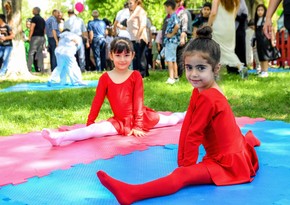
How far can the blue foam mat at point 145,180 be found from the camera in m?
2.86

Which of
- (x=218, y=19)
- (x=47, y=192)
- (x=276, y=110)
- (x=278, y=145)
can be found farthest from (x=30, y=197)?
(x=218, y=19)

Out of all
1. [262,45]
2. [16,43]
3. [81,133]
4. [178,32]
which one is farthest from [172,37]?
[81,133]

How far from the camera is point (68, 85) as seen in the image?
1023cm

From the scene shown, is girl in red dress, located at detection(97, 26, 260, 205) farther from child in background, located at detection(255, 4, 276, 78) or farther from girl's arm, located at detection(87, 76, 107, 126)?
child in background, located at detection(255, 4, 276, 78)

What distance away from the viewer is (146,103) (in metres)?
6.96

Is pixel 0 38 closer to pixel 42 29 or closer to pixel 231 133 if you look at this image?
pixel 42 29

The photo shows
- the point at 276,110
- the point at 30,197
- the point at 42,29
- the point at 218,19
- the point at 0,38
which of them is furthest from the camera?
the point at 42,29

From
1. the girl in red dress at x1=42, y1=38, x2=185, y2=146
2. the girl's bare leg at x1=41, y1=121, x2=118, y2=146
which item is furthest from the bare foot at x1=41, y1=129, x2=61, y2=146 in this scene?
the girl in red dress at x1=42, y1=38, x2=185, y2=146

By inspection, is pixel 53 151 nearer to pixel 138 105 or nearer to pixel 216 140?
pixel 138 105

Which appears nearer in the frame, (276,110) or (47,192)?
(47,192)

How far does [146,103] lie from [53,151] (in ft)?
9.59

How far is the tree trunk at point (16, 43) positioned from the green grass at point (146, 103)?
12.4 ft

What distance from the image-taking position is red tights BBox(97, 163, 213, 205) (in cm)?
279

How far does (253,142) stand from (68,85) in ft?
22.1
